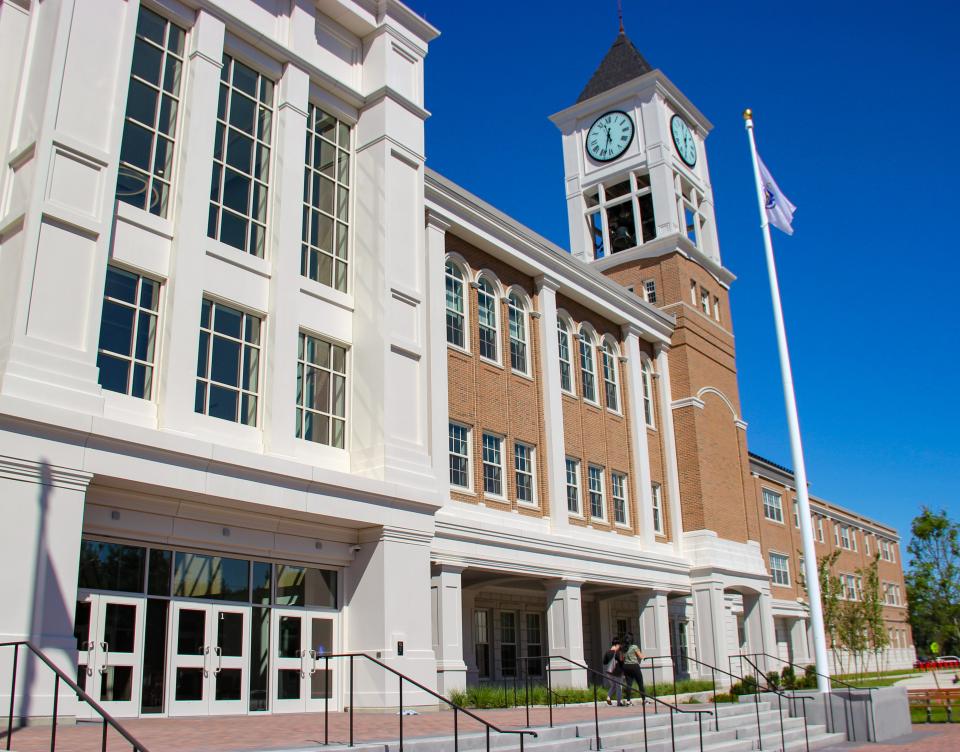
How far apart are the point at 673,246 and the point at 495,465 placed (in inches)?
582

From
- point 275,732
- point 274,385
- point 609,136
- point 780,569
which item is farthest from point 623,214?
point 275,732

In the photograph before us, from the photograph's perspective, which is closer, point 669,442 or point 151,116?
point 151,116

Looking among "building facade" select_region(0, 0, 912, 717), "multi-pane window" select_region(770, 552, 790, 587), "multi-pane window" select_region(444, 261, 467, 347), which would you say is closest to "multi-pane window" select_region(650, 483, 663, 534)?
"building facade" select_region(0, 0, 912, 717)

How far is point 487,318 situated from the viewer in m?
27.0

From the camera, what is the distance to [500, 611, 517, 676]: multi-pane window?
88.5 feet

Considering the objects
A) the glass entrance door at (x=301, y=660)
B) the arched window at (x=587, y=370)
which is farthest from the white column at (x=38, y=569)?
the arched window at (x=587, y=370)

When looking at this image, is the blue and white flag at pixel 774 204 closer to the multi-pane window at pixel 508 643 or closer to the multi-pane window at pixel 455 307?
the multi-pane window at pixel 455 307

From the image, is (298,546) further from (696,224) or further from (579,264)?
(696,224)

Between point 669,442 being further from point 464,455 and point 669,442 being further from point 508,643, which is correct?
point 464,455

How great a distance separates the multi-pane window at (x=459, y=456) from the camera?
24.2m

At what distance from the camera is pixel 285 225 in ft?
63.7

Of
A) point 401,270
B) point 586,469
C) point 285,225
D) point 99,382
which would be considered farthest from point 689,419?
point 99,382

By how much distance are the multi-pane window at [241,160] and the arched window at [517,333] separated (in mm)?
9886

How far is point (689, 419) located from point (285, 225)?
762 inches
